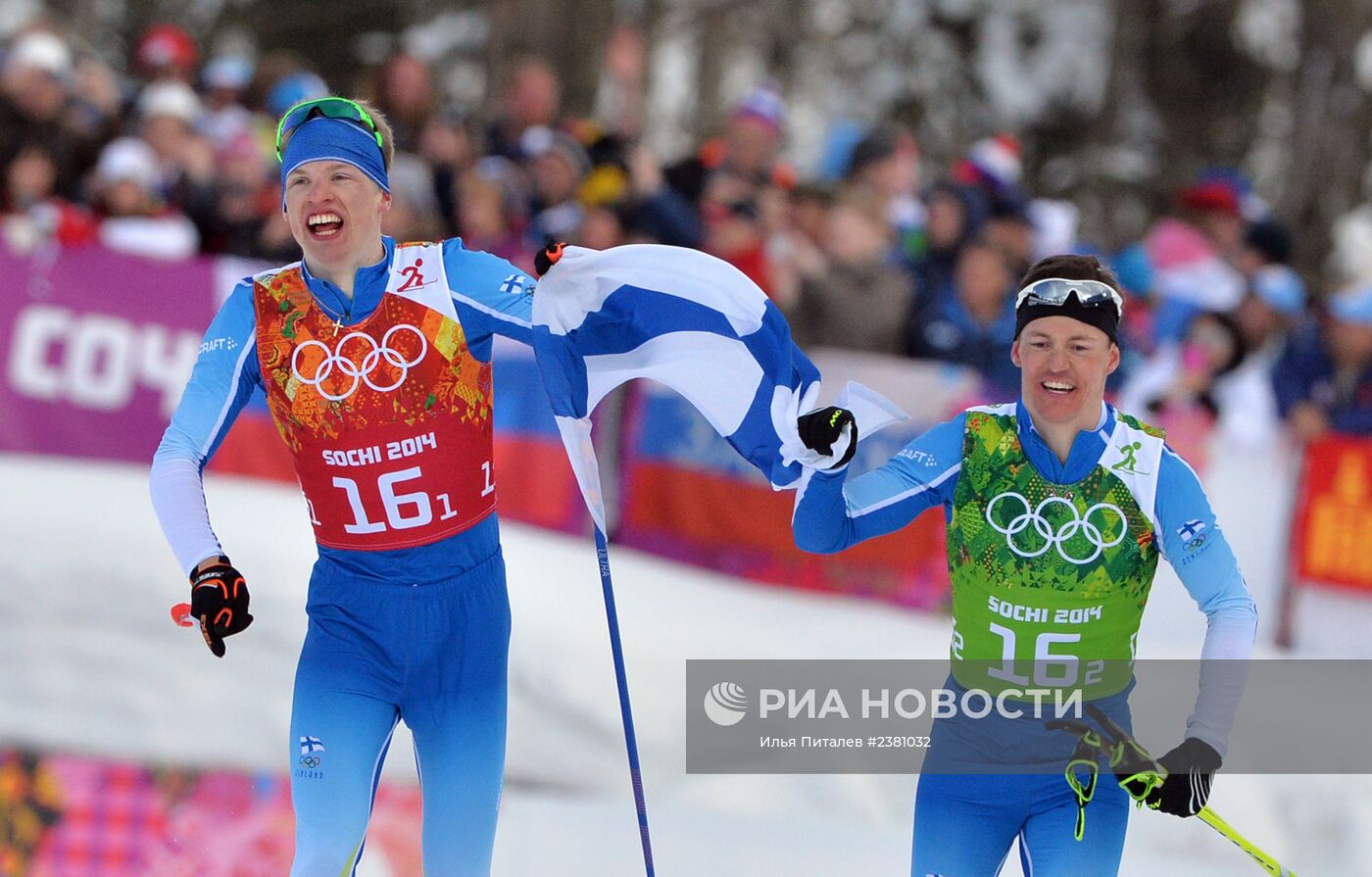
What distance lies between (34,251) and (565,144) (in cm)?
310

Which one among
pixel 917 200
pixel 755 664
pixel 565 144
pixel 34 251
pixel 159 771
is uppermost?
pixel 917 200

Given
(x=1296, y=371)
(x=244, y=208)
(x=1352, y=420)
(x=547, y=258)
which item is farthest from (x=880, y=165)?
(x=547, y=258)

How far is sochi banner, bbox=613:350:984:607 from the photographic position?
8820 mm

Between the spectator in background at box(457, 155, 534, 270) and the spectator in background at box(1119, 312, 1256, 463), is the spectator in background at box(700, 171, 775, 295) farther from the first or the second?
the spectator in background at box(1119, 312, 1256, 463)

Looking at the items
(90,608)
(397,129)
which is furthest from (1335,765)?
(397,129)

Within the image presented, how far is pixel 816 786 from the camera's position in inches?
278

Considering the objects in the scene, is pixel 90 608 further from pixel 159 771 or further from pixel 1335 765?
pixel 1335 765

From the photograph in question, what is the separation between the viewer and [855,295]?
29.5ft

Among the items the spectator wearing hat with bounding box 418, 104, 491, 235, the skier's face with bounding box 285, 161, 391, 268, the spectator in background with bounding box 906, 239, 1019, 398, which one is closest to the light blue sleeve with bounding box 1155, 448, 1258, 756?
the skier's face with bounding box 285, 161, 391, 268

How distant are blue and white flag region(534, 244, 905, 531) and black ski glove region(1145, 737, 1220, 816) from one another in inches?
47.8

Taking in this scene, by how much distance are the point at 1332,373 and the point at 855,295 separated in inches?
99.2

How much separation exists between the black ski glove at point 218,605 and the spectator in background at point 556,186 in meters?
5.71

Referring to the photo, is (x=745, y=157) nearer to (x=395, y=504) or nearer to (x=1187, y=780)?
(x=395, y=504)

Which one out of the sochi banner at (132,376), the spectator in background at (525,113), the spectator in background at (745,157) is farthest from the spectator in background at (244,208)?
the spectator in background at (745,157)
